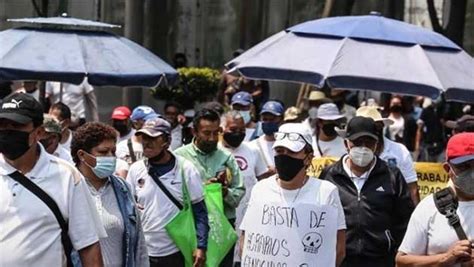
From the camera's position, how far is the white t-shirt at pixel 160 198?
29.5 ft

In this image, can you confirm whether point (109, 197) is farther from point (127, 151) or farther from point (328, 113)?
point (328, 113)

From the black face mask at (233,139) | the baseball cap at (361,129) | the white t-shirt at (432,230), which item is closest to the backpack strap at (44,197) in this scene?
the white t-shirt at (432,230)

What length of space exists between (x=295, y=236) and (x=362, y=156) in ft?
4.92

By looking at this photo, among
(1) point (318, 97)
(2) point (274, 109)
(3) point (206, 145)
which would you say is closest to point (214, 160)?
(3) point (206, 145)

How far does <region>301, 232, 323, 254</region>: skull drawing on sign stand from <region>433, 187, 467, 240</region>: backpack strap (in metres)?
0.90

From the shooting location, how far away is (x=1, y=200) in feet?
19.3

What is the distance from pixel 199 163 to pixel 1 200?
426 centimetres

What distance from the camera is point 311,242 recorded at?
7.24 metres

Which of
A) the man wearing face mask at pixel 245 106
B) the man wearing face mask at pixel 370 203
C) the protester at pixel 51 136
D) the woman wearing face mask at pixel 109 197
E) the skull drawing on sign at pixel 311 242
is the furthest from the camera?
the man wearing face mask at pixel 245 106

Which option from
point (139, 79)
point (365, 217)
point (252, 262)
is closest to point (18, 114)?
point (252, 262)

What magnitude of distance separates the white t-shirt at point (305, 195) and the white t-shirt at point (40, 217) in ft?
5.44

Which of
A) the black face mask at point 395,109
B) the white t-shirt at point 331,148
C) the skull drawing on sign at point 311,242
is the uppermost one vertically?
the skull drawing on sign at point 311,242

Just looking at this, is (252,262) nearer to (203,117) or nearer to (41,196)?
(41,196)

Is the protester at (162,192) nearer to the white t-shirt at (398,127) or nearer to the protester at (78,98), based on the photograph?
the protester at (78,98)
